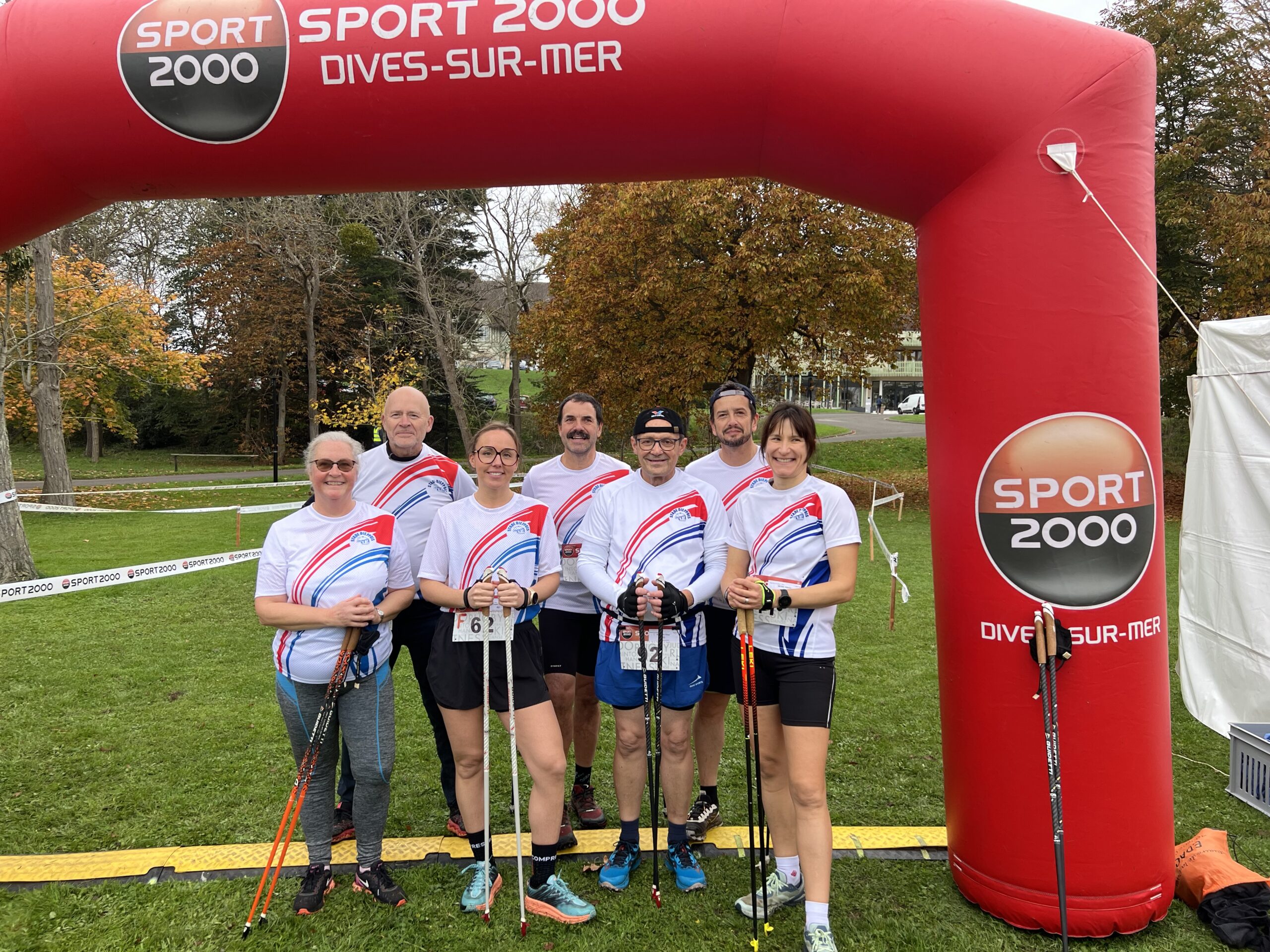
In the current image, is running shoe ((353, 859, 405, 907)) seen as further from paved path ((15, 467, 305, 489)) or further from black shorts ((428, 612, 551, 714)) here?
paved path ((15, 467, 305, 489))

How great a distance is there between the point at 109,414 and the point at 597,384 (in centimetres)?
1445

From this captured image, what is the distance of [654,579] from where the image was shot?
3.20m

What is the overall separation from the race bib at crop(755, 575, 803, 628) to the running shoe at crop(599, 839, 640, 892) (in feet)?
3.86

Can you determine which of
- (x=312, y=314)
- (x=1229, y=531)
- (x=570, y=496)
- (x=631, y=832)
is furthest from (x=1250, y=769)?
(x=312, y=314)

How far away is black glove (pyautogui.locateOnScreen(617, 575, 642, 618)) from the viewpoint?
3109mm

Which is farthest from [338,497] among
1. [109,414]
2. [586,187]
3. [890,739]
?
[109,414]

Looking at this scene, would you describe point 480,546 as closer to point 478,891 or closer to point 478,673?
point 478,673

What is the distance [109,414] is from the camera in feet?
70.7

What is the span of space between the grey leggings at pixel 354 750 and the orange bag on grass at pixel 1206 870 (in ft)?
10.3

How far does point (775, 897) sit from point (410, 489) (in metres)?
2.32

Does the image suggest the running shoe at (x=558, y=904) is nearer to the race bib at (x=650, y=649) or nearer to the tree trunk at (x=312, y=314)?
the race bib at (x=650, y=649)

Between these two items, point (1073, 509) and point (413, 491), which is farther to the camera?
point (413, 491)

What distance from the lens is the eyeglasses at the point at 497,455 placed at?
10.7ft

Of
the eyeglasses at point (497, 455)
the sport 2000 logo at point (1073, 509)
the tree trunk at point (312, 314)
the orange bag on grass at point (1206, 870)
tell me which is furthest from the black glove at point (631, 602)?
the tree trunk at point (312, 314)
